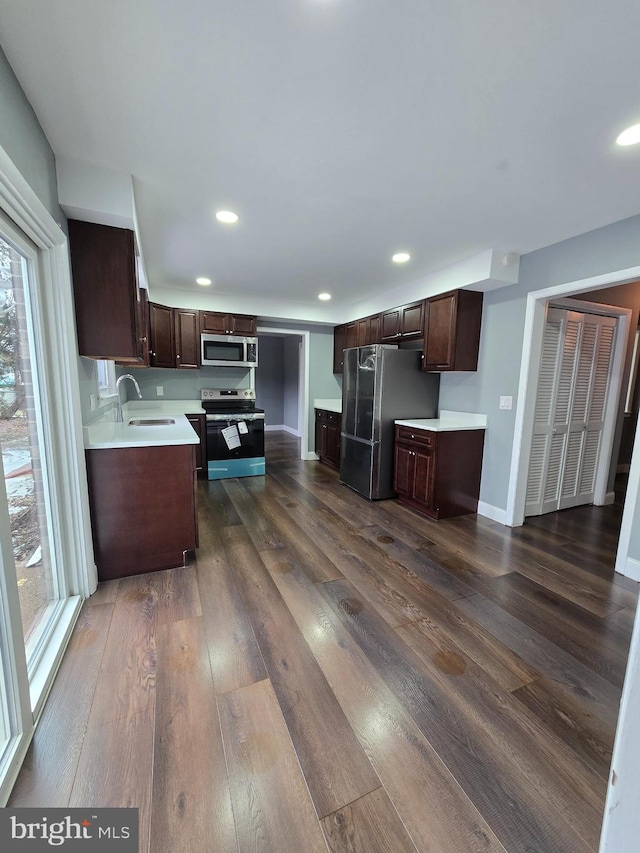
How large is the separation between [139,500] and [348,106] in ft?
7.78

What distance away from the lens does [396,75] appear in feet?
4.25

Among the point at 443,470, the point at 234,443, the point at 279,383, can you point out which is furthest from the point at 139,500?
the point at 279,383

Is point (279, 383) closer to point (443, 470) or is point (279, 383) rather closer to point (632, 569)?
point (443, 470)

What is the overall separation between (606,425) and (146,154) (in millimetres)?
4541

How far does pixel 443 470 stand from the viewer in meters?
3.28

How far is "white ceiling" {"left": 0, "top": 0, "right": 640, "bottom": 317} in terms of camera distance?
3.61 feet

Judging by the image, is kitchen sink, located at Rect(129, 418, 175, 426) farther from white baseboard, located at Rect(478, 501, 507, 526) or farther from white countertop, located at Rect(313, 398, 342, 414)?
white baseboard, located at Rect(478, 501, 507, 526)

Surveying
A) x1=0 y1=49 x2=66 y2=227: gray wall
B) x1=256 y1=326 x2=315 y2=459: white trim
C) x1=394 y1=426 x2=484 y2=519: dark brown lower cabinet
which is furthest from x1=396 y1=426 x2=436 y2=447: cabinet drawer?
x1=0 y1=49 x2=66 y2=227: gray wall

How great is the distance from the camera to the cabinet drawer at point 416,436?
10.8ft

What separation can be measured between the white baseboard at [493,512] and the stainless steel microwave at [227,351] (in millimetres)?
3296

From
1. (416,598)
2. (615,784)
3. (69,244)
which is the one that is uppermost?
(69,244)

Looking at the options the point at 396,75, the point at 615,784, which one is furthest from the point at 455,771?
the point at 396,75

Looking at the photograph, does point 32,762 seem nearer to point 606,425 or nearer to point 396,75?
point 396,75

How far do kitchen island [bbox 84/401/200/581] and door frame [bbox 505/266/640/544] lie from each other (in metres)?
2.72
